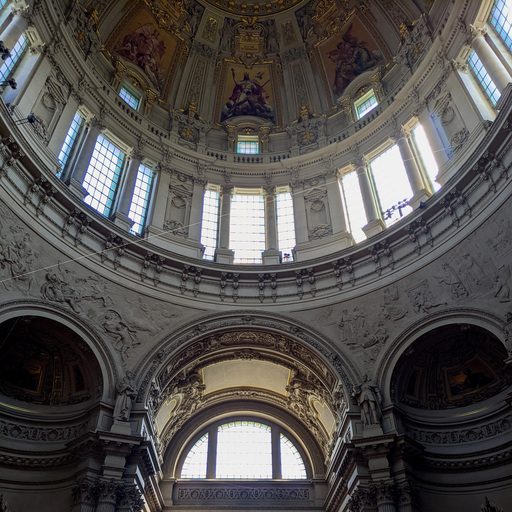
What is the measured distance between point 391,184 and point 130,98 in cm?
1600

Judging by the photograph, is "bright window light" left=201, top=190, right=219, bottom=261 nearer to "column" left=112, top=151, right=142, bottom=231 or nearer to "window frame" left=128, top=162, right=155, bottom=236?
"window frame" left=128, top=162, right=155, bottom=236

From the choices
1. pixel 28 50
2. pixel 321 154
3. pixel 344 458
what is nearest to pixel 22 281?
pixel 28 50

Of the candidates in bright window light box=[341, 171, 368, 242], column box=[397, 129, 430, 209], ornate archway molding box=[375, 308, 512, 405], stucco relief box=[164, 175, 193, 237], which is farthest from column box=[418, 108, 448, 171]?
stucco relief box=[164, 175, 193, 237]

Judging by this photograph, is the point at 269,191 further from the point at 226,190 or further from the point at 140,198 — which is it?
the point at 140,198

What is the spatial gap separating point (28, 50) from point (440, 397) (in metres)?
22.5

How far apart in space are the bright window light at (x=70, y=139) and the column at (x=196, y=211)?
21.6ft

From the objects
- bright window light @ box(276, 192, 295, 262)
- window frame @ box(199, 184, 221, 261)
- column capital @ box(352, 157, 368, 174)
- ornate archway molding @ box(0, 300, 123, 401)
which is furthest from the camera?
column capital @ box(352, 157, 368, 174)

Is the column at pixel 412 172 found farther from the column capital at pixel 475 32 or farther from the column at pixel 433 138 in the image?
the column capital at pixel 475 32

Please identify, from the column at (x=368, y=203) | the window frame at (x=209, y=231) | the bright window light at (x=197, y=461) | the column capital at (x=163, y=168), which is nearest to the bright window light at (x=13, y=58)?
the column capital at (x=163, y=168)

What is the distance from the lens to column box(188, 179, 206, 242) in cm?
2394

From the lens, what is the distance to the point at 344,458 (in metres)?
17.5

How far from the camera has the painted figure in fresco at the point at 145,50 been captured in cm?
2873

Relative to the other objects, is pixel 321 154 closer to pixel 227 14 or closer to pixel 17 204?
pixel 227 14

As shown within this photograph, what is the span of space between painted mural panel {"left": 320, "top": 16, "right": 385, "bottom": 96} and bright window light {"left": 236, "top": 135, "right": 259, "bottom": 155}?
618cm
